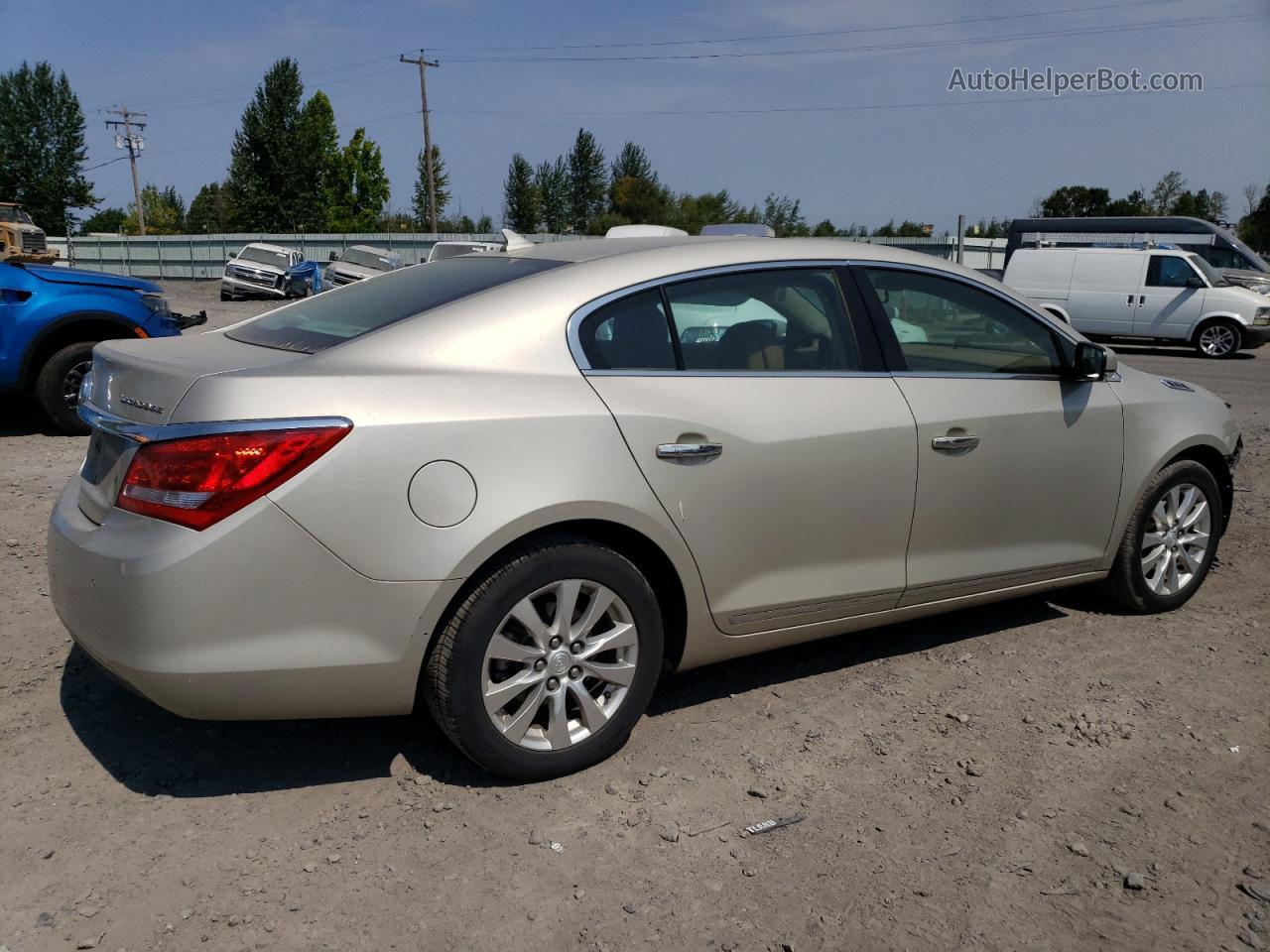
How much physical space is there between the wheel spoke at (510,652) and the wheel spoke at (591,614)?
126 mm

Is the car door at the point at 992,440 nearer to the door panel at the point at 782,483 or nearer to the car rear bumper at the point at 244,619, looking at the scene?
the door panel at the point at 782,483

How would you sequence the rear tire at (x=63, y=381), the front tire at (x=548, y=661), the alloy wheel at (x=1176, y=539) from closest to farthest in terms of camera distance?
the front tire at (x=548, y=661)
the alloy wheel at (x=1176, y=539)
the rear tire at (x=63, y=381)

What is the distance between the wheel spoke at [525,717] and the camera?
318cm

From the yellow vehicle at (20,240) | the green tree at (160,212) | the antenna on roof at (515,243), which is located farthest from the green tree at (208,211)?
the antenna on roof at (515,243)

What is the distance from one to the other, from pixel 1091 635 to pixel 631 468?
239cm

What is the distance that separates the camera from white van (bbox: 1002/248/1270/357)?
63.5 ft

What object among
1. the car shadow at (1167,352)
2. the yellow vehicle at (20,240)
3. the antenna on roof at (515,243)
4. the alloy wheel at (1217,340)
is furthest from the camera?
the yellow vehicle at (20,240)

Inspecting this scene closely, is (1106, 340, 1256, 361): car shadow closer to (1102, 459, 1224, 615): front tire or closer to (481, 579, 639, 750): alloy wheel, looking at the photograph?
(1102, 459, 1224, 615): front tire

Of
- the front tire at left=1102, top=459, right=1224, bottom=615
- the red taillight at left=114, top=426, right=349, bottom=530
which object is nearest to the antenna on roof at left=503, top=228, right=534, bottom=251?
the red taillight at left=114, top=426, right=349, bottom=530

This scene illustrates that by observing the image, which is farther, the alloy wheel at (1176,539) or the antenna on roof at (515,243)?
the alloy wheel at (1176,539)

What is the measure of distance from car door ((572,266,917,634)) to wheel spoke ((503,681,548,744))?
618 mm

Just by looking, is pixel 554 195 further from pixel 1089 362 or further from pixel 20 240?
pixel 1089 362

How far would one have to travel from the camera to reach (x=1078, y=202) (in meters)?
63.8

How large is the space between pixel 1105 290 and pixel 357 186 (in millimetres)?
54886
